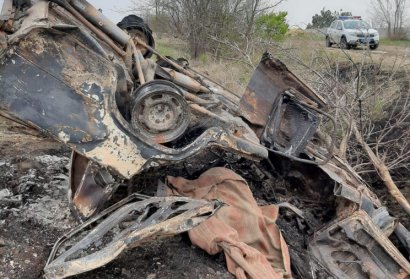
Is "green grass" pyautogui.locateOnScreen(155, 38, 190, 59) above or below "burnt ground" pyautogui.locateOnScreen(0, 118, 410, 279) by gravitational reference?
above

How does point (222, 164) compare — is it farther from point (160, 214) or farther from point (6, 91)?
point (6, 91)

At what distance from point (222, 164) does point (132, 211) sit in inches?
79.0

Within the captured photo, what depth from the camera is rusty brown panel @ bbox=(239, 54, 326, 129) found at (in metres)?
4.86

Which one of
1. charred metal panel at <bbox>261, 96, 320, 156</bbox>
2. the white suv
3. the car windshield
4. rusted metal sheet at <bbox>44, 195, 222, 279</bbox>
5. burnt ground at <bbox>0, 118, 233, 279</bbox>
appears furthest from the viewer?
the car windshield

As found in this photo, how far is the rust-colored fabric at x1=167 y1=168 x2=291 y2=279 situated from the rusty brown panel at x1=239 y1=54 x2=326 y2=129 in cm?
65

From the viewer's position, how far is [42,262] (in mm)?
3855

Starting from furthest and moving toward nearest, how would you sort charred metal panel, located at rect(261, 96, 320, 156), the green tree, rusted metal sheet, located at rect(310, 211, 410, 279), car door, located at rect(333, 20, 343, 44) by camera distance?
1. car door, located at rect(333, 20, 343, 44)
2. the green tree
3. charred metal panel, located at rect(261, 96, 320, 156)
4. rusted metal sheet, located at rect(310, 211, 410, 279)

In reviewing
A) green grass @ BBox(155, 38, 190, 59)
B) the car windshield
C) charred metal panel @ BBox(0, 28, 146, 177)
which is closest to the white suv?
the car windshield

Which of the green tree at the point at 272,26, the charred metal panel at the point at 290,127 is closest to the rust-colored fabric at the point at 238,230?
the charred metal panel at the point at 290,127

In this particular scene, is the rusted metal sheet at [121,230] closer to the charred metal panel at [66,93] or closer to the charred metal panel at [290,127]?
the charred metal panel at [66,93]

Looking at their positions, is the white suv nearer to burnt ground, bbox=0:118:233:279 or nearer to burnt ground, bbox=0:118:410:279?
burnt ground, bbox=0:118:410:279

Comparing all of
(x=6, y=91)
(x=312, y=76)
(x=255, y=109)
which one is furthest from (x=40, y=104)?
(x=312, y=76)

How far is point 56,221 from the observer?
441 cm

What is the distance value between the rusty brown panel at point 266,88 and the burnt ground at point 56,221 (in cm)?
100
